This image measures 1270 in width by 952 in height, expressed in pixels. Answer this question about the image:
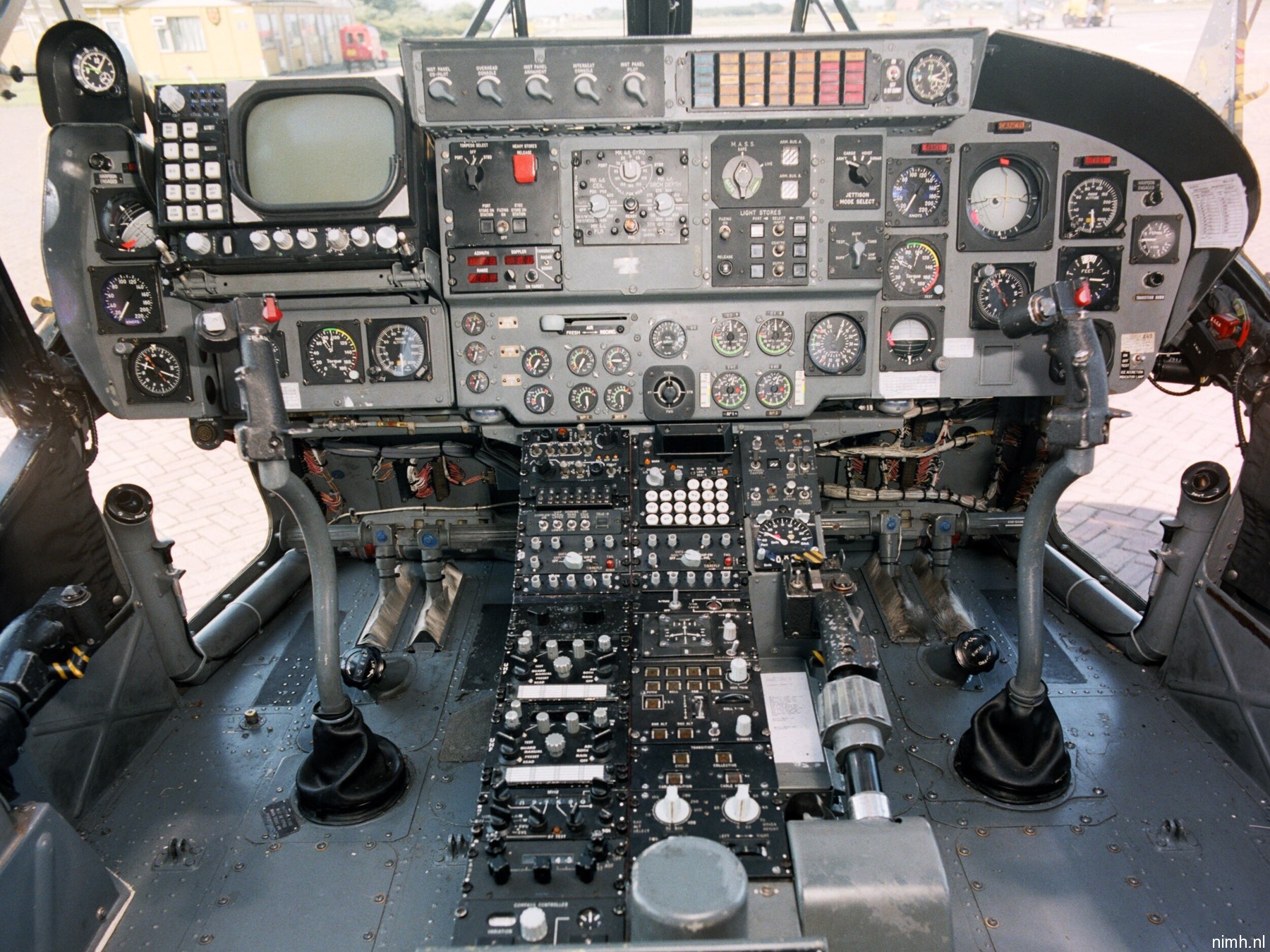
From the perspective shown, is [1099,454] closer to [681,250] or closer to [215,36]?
[681,250]

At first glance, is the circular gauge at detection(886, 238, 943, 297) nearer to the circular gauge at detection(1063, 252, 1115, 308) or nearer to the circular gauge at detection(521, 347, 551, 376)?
the circular gauge at detection(1063, 252, 1115, 308)

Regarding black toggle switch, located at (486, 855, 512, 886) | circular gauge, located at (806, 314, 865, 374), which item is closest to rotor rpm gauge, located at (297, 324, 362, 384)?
circular gauge, located at (806, 314, 865, 374)

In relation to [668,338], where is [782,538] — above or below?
below

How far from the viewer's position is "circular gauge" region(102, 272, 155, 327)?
3201 millimetres

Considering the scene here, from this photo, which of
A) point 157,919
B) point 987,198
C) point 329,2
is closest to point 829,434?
point 987,198

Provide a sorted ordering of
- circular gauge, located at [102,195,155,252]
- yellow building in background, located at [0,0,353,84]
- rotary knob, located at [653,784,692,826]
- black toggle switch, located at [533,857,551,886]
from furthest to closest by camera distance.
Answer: yellow building in background, located at [0,0,353,84] → circular gauge, located at [102,195,155,252] → rotary knob, located at [653,784,692,826] → black toggle switch, located at [533,857,551,886]

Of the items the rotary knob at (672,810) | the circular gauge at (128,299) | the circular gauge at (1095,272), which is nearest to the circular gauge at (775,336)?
the circular gauge at (1095,272)

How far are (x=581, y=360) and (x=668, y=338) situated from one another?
37 centimetres

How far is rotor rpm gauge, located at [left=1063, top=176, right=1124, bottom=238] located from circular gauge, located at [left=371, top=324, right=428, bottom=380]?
2.64 m

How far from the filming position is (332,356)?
3.31 metres

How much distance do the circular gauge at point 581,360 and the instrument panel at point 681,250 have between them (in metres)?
0.01

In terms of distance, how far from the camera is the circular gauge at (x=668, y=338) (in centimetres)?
333

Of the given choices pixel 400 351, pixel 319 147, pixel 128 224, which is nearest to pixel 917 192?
pixel 400 351

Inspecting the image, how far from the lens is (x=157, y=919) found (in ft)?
8.46
